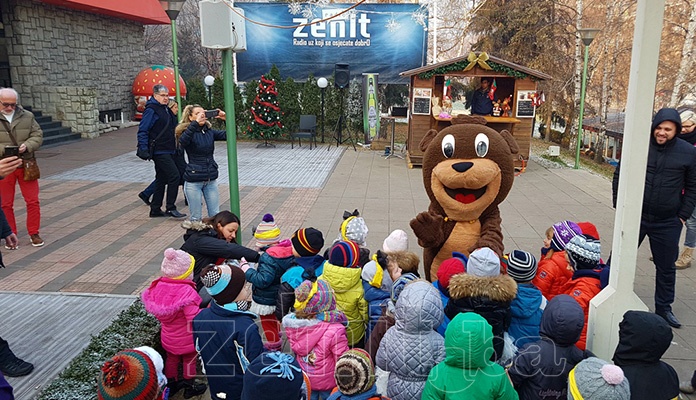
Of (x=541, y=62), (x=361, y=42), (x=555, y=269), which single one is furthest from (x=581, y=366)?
(x=541, y=62)

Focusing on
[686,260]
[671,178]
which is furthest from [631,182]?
[686,260]

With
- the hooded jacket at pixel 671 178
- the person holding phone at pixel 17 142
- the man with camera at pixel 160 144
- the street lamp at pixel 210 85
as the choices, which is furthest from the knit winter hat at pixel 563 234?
the street lamp at pixel 210 85

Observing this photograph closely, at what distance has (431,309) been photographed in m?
2.91

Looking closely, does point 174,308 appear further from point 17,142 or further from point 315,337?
point 17,142

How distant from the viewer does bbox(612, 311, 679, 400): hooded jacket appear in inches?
104

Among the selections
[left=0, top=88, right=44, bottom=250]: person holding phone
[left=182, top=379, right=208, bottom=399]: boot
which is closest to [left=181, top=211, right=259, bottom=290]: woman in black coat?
[left=182, top=379, right=208, bottom=399]: boot

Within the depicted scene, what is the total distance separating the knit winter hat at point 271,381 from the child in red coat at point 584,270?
2275 millimetres

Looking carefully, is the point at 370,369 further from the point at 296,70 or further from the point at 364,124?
the point at 296,70

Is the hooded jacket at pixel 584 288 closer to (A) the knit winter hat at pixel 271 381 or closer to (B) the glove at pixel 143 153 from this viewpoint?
(A) the knit winter hat at pixel 271 381

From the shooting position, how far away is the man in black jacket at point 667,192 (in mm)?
4676

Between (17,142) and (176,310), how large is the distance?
436 cm

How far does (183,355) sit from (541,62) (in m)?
20.8

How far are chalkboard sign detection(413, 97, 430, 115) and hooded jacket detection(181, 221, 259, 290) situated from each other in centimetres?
1002

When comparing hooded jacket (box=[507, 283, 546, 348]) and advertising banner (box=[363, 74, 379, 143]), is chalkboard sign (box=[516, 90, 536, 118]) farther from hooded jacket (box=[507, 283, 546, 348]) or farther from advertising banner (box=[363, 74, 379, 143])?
hooded jacket (box=[507, 283, 546, 348])
